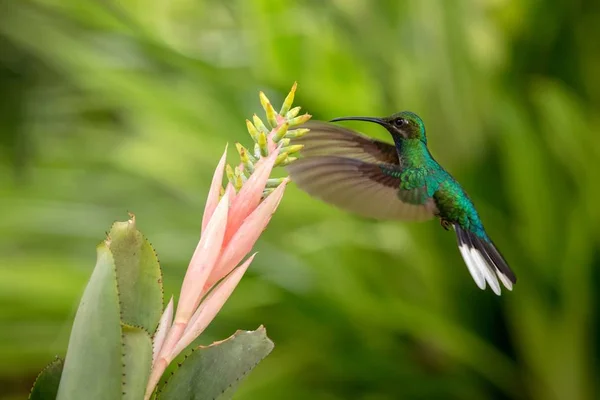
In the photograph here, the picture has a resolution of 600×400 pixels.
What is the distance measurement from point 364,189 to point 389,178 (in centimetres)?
1

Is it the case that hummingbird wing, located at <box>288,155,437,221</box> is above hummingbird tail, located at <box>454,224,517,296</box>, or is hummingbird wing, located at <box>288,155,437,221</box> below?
above

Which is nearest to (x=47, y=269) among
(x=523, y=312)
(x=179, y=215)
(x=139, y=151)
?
(x=179, y=215)

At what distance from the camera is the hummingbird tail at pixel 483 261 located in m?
0.25

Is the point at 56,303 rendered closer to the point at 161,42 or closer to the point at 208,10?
the point at 161,42

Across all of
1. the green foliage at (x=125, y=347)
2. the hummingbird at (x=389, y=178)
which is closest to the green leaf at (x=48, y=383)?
the green foliage at (x=125, y=347)

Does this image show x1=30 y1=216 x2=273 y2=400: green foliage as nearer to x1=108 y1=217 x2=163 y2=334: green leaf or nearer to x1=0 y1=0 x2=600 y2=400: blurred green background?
x1=108 y1=217 x2=163 y2=334: green leaf

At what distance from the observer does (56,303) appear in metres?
1.20

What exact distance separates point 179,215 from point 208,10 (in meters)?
0.41

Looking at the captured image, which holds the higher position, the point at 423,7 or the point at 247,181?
the point at 423,7

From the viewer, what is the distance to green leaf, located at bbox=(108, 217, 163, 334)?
22 centimetres

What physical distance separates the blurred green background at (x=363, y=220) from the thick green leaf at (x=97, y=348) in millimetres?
733

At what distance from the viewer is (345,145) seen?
1.15ft

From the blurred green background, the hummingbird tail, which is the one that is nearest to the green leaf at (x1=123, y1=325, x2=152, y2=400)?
the hummingbird tail

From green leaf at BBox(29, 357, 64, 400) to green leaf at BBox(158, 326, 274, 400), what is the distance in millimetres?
34
